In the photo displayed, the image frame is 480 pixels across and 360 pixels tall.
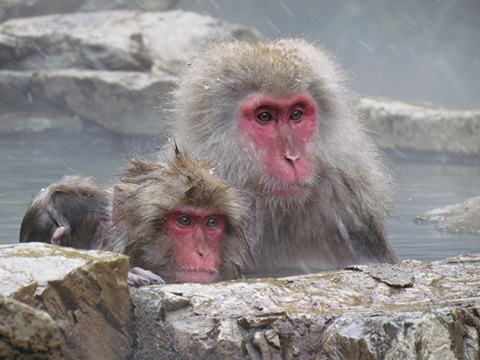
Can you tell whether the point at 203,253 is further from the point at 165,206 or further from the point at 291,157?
the point at 291,157

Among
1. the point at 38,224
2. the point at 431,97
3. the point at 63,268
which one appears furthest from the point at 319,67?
the point at 431,97

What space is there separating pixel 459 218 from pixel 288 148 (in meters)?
3.56

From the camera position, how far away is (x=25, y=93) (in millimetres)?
12312

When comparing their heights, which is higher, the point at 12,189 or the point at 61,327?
the point at 61,327

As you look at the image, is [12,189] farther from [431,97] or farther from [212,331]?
[431,97]

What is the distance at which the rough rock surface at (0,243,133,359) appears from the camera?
75.2 inches

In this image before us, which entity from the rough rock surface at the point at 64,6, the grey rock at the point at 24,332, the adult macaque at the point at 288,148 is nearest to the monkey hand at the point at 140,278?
the grey rock at the point at 24,332

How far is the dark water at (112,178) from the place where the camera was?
582 cm

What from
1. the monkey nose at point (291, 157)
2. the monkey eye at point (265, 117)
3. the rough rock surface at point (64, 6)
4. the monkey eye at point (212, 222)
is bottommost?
the monkey eye at point (212, 222)

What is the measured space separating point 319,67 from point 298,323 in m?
1.93

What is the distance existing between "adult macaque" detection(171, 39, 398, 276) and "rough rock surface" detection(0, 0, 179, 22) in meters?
12.9

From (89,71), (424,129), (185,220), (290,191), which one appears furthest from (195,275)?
(89,71)

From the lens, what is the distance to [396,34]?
2052cm

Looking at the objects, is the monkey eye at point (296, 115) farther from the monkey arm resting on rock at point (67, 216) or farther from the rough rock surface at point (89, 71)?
the rough rock surface at point (89, 71)
